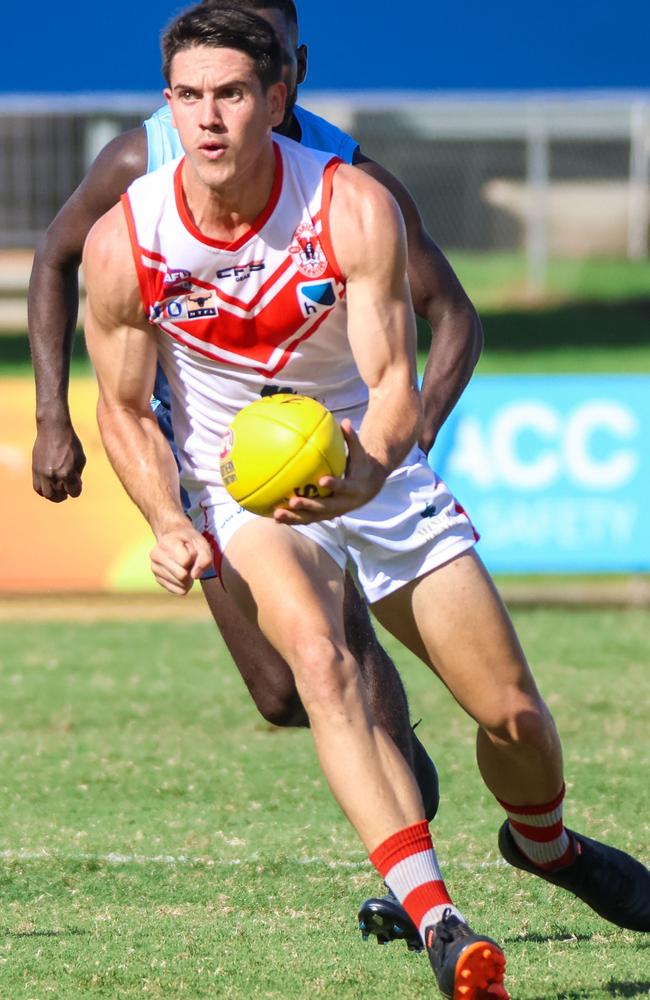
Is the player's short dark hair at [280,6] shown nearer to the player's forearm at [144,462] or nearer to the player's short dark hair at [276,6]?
the player's short dark hair at [276,6]

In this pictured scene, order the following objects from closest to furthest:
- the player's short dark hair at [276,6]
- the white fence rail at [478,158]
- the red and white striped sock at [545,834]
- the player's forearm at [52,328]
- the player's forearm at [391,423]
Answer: the player's forearm at [391,423], the red and white striped sock at [545,834], the player's short dark hair at [276,6], the player's forearm at [52,328], the white fence rail at [478,158]

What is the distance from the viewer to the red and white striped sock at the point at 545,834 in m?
5.01

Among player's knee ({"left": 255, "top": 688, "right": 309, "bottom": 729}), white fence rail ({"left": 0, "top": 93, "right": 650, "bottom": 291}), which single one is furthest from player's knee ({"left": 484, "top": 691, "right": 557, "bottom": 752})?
white fence rail ({"left": 0, "top": 93, "right": 650, "bottom": 291})

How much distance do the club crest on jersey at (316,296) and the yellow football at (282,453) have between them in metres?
0.45

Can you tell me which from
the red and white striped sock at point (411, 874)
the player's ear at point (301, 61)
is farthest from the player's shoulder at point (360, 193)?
the red and white striped sock at point (411, 874)

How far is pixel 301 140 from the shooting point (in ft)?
18.4

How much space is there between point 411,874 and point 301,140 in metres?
2.67

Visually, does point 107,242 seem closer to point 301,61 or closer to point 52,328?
point 52,328

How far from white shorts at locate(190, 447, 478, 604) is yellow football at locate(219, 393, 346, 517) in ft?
1.44

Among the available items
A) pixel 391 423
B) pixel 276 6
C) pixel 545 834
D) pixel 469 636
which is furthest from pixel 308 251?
pixel 545 834

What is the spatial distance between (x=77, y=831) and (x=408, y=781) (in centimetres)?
259

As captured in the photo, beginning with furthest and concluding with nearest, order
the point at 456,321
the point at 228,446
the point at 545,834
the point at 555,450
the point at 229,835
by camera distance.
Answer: the point at 555,450 → the point at 229,835 → the point at 456,321 → the point at 545,834 → the point at 228,446

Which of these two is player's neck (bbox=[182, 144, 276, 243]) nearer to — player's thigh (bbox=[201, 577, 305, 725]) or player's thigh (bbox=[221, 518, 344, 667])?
player's thigh (bbox=[221, 518, 344, 667])

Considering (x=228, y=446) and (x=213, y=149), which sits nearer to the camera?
(x=228, y=446)
